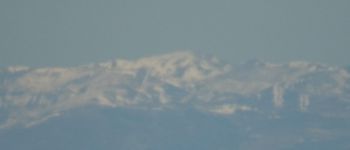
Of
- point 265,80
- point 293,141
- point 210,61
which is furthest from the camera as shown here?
point 210,61

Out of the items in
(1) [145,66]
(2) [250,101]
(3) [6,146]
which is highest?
(1) [145,66]

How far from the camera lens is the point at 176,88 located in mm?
49406

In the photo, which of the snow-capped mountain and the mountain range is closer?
the mountain range

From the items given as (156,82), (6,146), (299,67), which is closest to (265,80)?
(299,67)

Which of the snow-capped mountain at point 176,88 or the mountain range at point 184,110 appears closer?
the mountain range at point 184,110

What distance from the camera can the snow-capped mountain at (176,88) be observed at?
47.3 m

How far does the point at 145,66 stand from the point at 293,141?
997 cm

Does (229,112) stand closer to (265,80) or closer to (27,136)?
(265,80)

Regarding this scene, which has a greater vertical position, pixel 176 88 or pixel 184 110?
pixel 176 88

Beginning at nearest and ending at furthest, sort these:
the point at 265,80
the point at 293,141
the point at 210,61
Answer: the point at 293,141 < the point at 265,80 < the point at 210,61

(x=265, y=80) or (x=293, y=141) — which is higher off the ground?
(x=265, y=80)

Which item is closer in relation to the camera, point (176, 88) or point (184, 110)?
point (184, 110)

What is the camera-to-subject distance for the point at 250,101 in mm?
47625

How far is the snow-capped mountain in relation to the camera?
47344 mm
